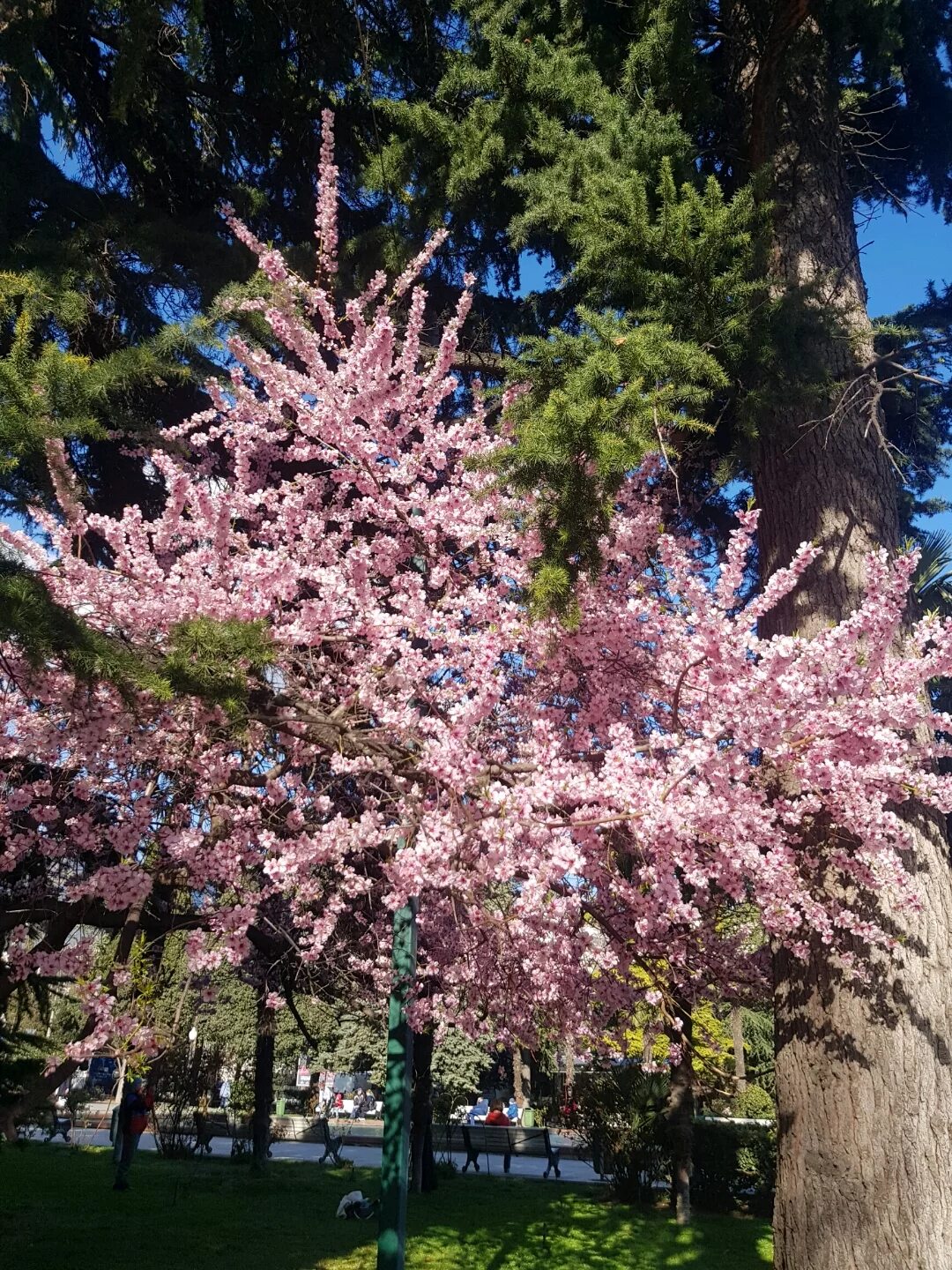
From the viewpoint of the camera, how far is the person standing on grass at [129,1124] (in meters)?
12.3

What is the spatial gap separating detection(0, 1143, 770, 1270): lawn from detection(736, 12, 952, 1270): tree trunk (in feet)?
14.5

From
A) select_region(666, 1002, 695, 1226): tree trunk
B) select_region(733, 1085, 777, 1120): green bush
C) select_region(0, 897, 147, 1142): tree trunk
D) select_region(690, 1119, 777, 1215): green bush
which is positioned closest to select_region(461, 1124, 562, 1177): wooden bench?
select_region(733, 1085, 777, 1120): green bush

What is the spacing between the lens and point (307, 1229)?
32.3 ft

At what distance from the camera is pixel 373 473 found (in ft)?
20.5

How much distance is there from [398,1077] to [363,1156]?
1718 cm

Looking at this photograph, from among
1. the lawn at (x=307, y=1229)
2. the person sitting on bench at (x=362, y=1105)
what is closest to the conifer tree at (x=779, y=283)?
the lawn at (x=307, y=1229)

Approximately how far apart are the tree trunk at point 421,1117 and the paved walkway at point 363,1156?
3.87m

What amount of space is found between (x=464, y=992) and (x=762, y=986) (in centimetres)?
253

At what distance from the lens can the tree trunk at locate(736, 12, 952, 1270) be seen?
15.5 feet

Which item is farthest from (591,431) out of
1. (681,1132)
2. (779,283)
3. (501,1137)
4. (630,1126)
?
(501,1137)

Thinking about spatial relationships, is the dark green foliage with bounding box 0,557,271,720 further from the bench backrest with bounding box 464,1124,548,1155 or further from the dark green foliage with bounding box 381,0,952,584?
the bench backrest with bounding box 464,1124,548,1155

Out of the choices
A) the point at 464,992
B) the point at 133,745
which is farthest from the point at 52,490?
the point at 464,992

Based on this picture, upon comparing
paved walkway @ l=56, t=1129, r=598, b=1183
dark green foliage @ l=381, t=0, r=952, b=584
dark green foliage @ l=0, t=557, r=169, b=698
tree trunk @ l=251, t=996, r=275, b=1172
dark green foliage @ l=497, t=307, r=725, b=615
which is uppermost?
dark green foliage @ l=381, t=0, r=952, b=584

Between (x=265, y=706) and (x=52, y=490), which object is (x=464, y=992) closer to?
(x=265, y=706)
